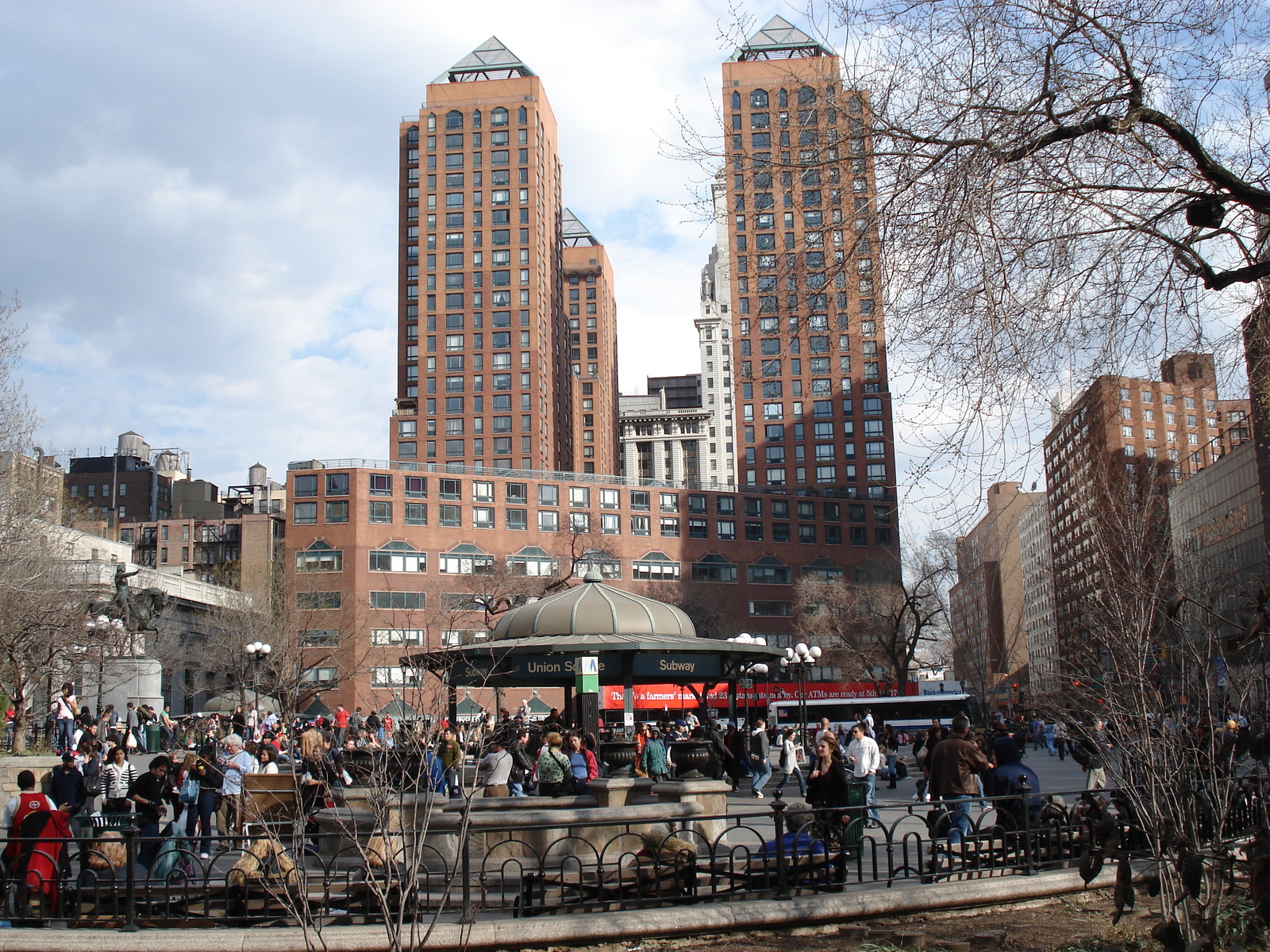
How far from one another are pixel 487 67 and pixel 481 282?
86.0 ft

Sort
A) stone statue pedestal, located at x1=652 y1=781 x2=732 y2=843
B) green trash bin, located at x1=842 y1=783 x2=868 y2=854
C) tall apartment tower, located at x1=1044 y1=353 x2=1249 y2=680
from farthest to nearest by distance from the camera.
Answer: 1. stone statue pedestal, located at x1=652 y1=781 x2=732 y2=843
2. green trash bin, located at x1=842 y1=783 x2=868 y2=854
3. tall apartment tower, located at x1=1044 y1=353 x2=1249 y2=680

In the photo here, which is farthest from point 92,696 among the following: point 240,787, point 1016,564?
point 1016,564

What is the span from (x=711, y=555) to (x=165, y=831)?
83.4 m

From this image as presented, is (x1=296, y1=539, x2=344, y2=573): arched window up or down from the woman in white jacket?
up

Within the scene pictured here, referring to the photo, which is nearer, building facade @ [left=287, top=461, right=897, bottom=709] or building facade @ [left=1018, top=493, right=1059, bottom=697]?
building facade @ [left=287, top=461, right=897, bottom=709]

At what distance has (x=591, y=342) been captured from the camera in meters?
161

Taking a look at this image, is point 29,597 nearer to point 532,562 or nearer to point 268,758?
point 268,758

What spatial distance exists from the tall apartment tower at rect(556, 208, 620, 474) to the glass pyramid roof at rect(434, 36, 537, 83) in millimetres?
34185

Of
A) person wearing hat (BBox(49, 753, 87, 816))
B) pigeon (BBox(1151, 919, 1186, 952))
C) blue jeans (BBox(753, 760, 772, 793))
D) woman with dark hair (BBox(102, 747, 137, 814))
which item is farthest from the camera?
blue jeans (BBox(753, 760, 772, 793))

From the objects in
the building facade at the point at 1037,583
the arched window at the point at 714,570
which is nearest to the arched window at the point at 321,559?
the arched window at the point at 714,570

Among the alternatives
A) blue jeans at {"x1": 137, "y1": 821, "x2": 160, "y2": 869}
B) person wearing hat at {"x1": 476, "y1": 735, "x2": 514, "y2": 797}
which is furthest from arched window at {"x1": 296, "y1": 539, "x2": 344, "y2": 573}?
blue jeans at {"x1": 137, "y1": 821, "x2": 160, "y2": 869}

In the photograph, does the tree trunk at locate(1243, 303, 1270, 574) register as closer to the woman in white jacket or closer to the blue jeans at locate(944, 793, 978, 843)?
the blue jeans at locate(944, 793, 978, 843)

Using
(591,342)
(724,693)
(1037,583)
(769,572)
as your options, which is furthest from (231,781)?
(591,342)

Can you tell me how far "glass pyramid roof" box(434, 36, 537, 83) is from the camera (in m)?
120
